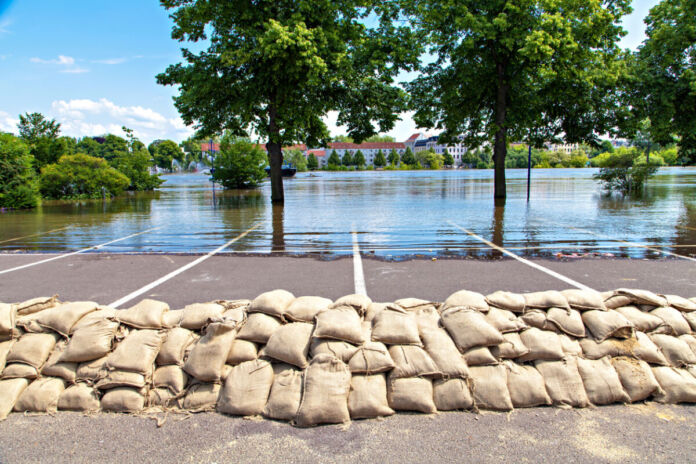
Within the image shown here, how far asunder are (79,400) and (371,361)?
2.06 meters

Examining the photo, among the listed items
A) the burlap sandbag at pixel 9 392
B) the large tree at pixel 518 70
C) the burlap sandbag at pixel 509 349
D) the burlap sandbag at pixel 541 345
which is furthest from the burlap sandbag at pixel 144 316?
the large tree at pixel 518 70

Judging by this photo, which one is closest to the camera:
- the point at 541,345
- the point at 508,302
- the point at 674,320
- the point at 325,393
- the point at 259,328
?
the point at 325,393

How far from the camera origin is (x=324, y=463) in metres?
2.65

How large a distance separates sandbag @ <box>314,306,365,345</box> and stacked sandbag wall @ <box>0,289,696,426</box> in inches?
0.4

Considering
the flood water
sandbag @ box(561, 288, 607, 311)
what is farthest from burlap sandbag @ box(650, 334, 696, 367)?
the flood water

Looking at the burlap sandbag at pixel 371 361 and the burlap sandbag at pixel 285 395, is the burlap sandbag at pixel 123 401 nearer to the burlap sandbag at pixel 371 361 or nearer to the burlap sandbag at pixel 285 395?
the burlap sandbag at pixel 285 395

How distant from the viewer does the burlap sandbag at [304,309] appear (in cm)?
365

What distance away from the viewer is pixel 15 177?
19.9 m

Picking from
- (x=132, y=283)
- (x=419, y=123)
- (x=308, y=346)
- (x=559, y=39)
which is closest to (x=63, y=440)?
(x=308, y=346)

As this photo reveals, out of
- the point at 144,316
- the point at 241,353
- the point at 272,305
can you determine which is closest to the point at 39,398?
the point at 144,316

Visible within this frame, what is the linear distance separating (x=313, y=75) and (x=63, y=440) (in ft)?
51.7

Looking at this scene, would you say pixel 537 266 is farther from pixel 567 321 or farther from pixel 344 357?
pixel 344 357

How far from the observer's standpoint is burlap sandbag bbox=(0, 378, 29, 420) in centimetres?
317

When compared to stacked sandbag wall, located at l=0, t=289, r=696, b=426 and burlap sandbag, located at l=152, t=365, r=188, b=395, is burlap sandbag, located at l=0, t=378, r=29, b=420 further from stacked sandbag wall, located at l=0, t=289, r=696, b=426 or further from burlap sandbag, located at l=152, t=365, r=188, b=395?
burlap sandbag, located at l=152, t=365, r=188, b=395
